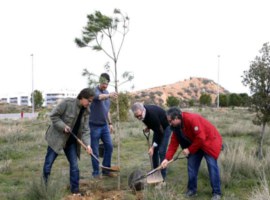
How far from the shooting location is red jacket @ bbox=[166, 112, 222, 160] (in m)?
5.11

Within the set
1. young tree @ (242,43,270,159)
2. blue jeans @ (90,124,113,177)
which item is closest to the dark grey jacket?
blue jeans @ (90,124,113,177)

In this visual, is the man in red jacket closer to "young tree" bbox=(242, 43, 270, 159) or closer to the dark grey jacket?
the dark grey jacket

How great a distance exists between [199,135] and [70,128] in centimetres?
176

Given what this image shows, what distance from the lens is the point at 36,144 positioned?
11008 millimetres

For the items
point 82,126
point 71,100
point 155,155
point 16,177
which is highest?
point 71,100

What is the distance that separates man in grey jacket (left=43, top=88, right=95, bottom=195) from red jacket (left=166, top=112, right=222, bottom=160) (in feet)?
4.22

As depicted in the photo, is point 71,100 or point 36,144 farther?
point 36,144

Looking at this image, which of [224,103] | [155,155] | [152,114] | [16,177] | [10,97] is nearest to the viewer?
[152,114]

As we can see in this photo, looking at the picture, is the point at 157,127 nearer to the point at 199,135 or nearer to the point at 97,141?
the point at 199,135

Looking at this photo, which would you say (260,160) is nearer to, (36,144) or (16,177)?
(16,177)

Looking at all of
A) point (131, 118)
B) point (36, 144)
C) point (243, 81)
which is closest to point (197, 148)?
point (243, 81)

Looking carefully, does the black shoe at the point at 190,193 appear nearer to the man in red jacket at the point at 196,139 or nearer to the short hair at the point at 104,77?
the man in red jacket at the point at 196,139

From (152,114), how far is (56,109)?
144 cm

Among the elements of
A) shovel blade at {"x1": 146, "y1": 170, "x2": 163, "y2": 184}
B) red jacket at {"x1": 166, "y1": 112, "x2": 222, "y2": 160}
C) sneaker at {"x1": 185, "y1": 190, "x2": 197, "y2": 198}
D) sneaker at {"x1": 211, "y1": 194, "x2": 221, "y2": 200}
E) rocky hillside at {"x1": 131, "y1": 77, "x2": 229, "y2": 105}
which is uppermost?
rocky hillside at {"x1": 131, "y1": 77, "x2": 229, "y2": 105}
